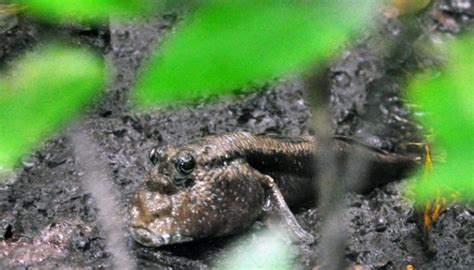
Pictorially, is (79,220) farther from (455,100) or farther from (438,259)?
(455,100)

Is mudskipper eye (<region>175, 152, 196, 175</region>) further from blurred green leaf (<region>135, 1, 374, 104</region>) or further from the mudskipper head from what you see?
blurred green leaf (<region>135, 1, 374, 104</region>)

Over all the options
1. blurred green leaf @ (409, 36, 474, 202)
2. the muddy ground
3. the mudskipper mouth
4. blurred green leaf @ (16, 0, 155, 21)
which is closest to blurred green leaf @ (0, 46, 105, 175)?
blurred green leaf @ (16, 0, 155, 21)

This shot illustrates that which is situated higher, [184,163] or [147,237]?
[184,163]

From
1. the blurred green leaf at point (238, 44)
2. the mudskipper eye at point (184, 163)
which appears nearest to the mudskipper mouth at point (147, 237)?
the mudskipper eye at point (184, 163)

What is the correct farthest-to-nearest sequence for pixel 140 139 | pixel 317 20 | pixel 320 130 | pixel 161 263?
pixel 140 139, pixel 161 263, pixel 320 130, pixel 317 20

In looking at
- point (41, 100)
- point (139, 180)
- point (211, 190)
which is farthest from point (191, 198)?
point (41, 100)

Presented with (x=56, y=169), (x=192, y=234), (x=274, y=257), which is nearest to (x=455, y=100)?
(x=274, y=257)

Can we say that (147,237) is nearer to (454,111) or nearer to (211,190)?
(211,190)
